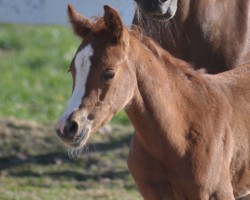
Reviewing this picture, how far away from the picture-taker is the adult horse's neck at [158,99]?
17.5ft

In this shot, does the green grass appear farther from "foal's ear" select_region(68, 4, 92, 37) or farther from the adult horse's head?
"foal's ear" select_region(68, 4, 92, 37)

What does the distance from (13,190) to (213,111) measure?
294 centimetres

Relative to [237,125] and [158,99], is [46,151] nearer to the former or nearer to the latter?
[237,125]

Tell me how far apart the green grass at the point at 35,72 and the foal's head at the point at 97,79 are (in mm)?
5175

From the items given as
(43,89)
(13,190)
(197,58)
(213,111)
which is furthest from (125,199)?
(43,89)

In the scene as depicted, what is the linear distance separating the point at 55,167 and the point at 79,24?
149 inches

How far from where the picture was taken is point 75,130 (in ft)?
16.2

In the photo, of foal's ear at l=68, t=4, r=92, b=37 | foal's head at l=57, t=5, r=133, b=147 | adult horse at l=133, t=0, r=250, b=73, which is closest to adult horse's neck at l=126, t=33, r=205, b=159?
foal's head at l=57, t=5, r=133, b=147

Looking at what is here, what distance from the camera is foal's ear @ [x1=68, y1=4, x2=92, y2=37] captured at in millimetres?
5234

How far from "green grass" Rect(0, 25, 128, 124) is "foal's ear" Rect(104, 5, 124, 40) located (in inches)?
205

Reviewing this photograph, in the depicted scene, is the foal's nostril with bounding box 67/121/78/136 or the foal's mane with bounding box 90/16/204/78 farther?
the foal's mane with bounding box 90/16/204/78

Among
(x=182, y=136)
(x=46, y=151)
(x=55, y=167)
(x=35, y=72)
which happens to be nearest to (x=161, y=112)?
(x=182, y=136)

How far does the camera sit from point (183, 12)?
21.0ft

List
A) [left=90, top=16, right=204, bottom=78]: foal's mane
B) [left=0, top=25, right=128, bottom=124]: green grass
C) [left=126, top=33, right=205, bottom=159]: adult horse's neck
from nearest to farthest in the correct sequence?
[left=90, top=16, right=204, bottom=78]: foal's mane → [left=126, top=33, right=205, bottom=159]: adult horse's neck → [left=0, top=25, right=128, bottom=124]: green grass
